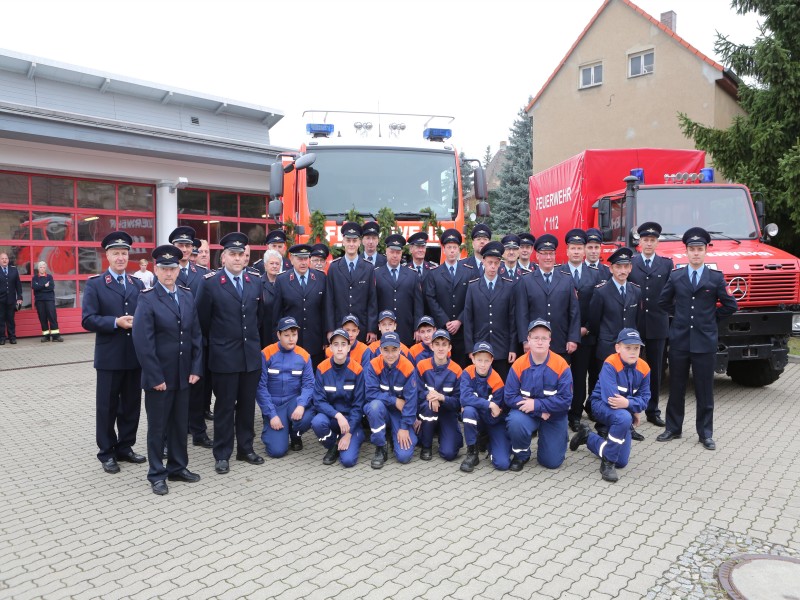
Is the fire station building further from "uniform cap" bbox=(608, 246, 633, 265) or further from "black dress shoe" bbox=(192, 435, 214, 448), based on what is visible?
"uniform cap" bbox=(608, 246, 633, 265)

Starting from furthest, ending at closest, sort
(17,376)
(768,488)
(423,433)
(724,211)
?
(17,376)
(724,211)
(423,433)
(768,488)

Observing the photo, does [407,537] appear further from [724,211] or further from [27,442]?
[724,211]

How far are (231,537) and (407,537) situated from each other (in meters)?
1.20

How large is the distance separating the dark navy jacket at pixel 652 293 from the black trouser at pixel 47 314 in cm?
1297

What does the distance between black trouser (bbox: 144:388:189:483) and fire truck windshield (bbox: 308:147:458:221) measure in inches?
147

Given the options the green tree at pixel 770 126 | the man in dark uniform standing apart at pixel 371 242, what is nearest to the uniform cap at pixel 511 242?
the man in dark uniform standing apart at pixel 371 242

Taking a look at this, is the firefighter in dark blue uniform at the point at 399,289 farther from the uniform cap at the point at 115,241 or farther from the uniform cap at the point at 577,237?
the uniform cap at the point at 115,241

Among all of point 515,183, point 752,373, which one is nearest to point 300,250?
point 752,373

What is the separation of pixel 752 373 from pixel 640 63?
17.6 meters

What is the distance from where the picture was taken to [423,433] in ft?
20.0

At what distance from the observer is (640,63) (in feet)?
75.7

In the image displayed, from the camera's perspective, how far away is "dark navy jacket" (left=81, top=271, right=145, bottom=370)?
18.2ft

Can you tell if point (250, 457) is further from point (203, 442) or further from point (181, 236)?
point (181, 236)

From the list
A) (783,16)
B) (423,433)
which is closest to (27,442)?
(423,433)
